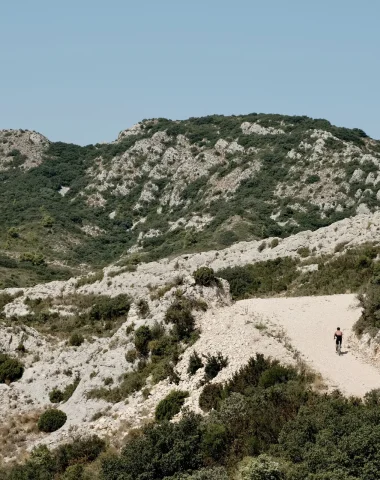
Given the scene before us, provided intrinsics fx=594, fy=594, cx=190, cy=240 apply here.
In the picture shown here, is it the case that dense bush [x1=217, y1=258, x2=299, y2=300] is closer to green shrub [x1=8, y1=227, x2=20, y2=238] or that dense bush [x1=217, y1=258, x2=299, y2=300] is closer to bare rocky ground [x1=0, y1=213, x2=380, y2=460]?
bare rocky ground [x1=0, y1=213, x2=380, y2=460]

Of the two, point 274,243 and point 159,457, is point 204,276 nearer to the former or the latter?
point 159,457

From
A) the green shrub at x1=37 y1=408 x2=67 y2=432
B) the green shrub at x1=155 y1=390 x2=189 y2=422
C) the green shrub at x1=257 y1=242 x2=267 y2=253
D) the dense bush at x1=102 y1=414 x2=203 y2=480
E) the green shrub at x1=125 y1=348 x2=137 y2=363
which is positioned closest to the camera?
the dense bush at x1=102 y1=414 x2=203 y2=480

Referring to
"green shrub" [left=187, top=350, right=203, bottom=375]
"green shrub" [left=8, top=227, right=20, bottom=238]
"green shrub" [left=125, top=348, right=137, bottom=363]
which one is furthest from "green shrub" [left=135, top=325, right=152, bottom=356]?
"green shrub" [left=8, top=227, right=20, bottom=238]

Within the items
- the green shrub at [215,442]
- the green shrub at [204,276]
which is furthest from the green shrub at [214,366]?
the green shrub at [204,276]

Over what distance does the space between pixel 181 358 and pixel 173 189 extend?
9500 cm

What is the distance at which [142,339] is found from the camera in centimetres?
2738

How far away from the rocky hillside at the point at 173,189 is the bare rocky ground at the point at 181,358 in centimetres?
3510

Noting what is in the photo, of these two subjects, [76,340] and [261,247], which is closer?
[76,340]

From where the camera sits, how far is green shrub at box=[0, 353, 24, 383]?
96.7 feet

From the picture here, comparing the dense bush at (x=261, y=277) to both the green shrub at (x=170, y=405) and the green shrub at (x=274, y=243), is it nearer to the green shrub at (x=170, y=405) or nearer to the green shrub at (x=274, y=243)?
the green shrub at (x=274, y=243)

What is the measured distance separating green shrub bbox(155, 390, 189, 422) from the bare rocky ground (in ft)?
1.14

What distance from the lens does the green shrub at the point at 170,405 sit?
2211 centimetres

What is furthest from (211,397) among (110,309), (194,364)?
(110,309)

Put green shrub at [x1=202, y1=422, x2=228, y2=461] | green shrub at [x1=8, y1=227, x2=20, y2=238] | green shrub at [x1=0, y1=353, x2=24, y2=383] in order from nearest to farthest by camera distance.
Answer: green shrub at [x1=202, y1=422, x2=228, y2=461] < green shrub at [x1=0, y1=353, x2=24, y2=383] < green shrub at [x1=8, y1=227, x2=20, y2=238]
